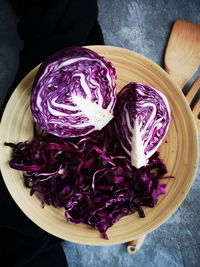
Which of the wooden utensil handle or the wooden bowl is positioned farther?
the wooden utensil handle

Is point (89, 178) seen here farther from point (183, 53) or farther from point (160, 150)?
point (183, 53)

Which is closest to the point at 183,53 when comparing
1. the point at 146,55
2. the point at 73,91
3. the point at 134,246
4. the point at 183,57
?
the point at 183,57

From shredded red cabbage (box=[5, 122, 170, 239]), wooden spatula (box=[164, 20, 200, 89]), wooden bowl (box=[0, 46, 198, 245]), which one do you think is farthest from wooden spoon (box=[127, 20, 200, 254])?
shredded red cabbage (box=[5, 122, 170, 239])

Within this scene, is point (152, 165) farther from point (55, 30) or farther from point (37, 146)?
point (55, 30)

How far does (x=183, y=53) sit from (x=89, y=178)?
68cm

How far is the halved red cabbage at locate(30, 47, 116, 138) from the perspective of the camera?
3.83 feet

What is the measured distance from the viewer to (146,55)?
1.57 metres

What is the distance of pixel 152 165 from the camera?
4.27 feet

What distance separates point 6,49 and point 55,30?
30cm

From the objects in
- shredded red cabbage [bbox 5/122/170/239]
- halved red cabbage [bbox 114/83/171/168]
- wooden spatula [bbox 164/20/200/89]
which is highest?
wooden spatula [bbox 164/20/200/89]

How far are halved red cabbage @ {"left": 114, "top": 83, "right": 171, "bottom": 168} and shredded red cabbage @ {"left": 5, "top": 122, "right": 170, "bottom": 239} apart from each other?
0.06 meters

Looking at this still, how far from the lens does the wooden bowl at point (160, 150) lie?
1289 millimetres

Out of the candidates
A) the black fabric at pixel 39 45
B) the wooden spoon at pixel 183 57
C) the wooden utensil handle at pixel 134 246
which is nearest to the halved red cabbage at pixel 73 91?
the black fabric at pixel 39 45

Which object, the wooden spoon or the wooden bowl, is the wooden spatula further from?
the wooden bowl
